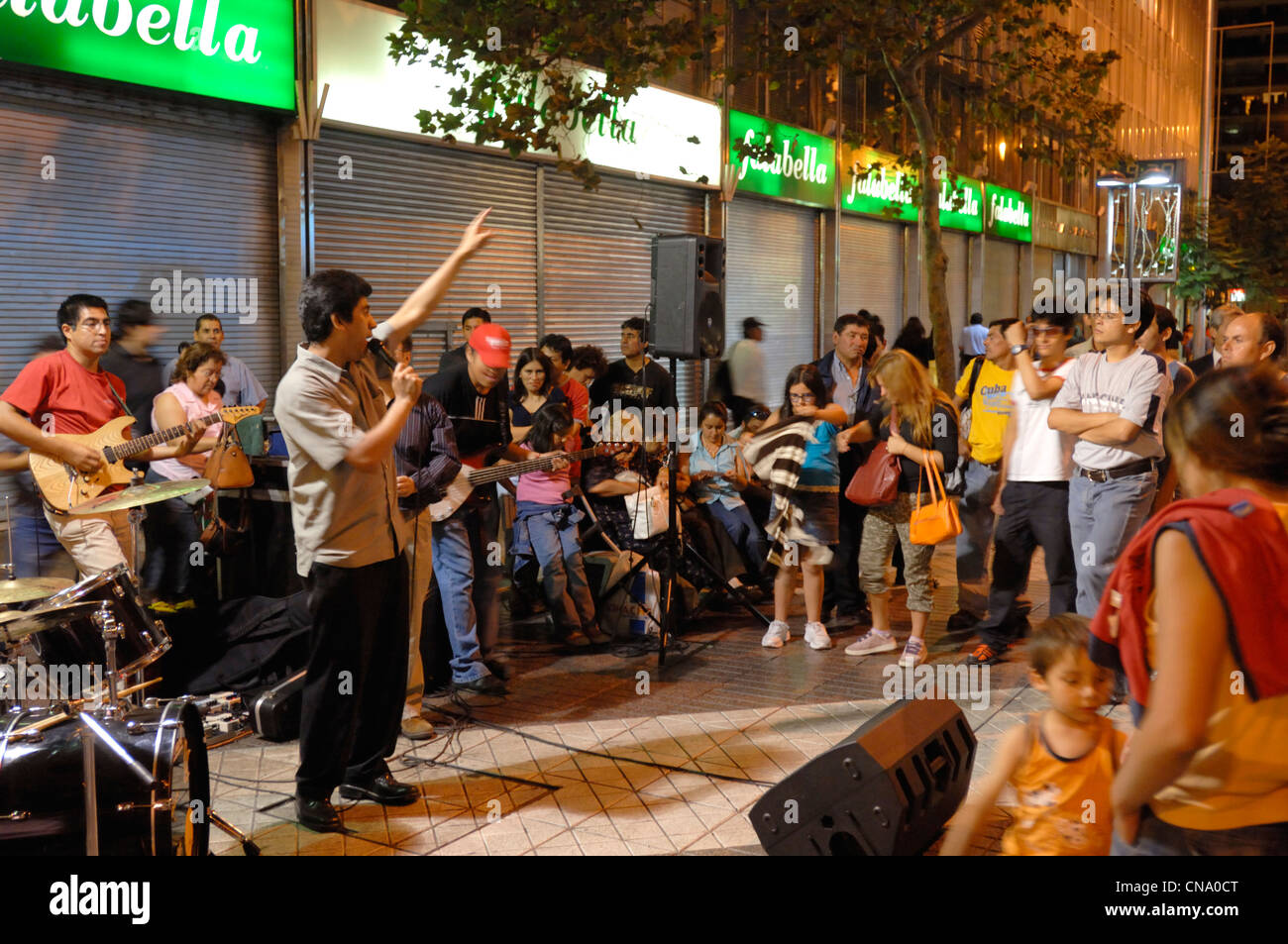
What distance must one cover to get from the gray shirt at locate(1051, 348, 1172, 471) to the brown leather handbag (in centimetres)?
117

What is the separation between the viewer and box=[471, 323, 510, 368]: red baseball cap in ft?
22.0

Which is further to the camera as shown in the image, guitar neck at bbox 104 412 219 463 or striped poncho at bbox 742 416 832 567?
striped poncho at bbox 742 416 832 567

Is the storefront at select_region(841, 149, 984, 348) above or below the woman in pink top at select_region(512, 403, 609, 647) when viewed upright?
above

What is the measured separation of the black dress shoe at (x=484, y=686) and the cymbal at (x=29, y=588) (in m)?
2.73

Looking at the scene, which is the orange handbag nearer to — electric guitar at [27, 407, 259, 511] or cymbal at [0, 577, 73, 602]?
electric guitar at [27, 407, 259, 511]

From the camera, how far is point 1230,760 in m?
2.43

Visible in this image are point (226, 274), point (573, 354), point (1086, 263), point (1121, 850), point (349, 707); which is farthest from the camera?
point (1086, 263)

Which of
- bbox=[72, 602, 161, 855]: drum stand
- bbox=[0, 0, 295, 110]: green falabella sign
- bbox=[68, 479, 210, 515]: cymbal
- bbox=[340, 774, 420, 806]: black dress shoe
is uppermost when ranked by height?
bbox=[0, 0, 295, 110]: green falabella sign

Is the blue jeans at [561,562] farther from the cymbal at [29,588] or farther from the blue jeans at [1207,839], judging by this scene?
the blue jeans at [1207,839]

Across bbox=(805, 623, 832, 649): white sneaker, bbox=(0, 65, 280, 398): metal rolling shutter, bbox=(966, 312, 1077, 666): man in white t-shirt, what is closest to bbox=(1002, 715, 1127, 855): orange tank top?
bbox=(966, 312, 1077, 666): man in white t-shirt

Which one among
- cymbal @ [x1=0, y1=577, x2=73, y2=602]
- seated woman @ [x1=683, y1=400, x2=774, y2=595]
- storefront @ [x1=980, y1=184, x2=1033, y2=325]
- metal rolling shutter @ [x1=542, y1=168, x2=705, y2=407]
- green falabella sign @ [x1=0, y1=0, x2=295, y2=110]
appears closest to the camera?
cymbal @ [x1=0, y1=577, x2=73, y2=602]

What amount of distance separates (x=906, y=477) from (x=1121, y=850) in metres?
4.91

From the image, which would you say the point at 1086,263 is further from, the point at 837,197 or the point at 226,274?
the point at 226,274
